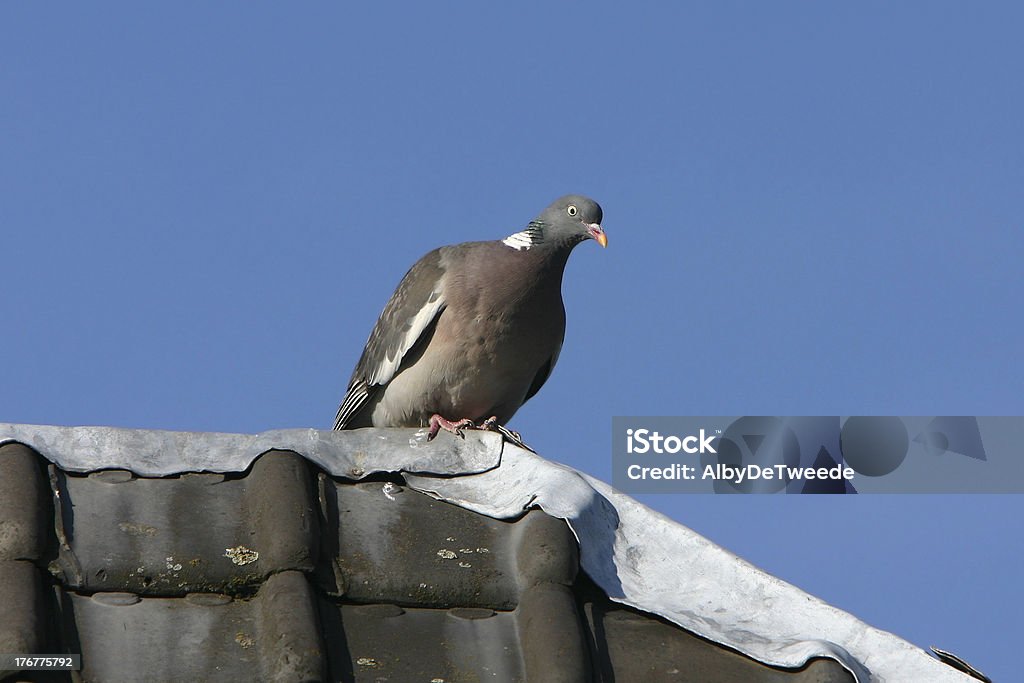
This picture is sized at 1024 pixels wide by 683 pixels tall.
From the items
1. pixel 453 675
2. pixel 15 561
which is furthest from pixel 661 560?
pixel 15 561

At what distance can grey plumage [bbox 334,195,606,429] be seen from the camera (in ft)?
20.8

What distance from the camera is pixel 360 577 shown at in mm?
3445

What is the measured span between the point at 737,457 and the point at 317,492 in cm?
359

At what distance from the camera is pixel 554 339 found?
21.8ft

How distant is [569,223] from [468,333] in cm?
87

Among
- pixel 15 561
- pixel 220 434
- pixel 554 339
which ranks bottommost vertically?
pixel 15 561

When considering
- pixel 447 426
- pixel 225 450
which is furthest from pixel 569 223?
pixel 225 450

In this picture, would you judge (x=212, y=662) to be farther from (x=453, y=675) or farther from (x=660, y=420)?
(x=660, y=420)

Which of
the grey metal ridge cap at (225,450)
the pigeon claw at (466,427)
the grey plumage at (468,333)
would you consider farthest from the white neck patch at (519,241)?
the grey metal ridge cap at (225,450)

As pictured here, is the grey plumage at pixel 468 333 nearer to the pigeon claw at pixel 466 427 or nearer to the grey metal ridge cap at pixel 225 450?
the pigeon claw at pixel 466 427

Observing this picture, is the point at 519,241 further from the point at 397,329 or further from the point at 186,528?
the point at 186,528

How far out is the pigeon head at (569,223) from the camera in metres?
6.75

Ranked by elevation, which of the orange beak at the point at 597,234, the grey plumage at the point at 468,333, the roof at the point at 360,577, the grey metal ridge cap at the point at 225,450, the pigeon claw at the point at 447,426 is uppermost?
the orange beak at the point at 597,234

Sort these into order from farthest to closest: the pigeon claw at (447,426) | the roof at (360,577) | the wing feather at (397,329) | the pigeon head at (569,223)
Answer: the pigeon head at (569,223) < the wing feather at (397,329) < the pigeon claw at (447,426) < the roof at (360,577)
